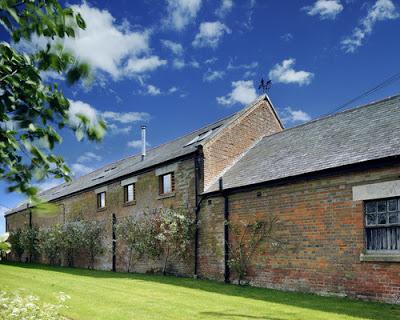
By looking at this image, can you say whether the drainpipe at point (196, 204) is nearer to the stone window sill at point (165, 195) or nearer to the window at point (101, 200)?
the stone window sill at point (165, 195)

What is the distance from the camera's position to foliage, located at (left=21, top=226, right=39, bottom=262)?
110ft

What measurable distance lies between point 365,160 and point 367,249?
8.18 feet

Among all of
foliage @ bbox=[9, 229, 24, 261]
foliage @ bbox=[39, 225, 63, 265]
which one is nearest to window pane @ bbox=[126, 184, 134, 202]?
foliage @ bbox=[39, 225, 63, 265]

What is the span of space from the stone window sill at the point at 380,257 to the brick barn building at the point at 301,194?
27 millimetres

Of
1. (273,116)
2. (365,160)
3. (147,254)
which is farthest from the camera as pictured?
(273,116)

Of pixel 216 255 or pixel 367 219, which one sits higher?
pixel 367 219

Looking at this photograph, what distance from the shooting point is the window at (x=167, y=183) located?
19891 mm

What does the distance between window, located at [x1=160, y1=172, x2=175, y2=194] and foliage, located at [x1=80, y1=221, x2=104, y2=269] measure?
22.5 ft

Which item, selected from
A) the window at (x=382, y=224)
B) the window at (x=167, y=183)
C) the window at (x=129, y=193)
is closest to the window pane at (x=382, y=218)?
the window at (x=382, y=224)

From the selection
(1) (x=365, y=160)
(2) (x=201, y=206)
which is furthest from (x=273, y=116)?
(1) (x=365, y=160)

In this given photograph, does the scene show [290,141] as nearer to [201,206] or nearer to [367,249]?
[201,206]

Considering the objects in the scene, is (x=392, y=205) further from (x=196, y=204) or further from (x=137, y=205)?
(x=137, y=205)

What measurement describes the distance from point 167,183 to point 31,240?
18.9 metres

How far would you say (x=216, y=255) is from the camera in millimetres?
16516
